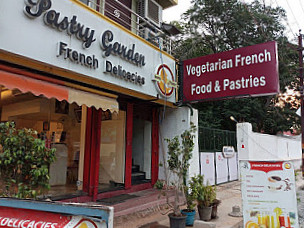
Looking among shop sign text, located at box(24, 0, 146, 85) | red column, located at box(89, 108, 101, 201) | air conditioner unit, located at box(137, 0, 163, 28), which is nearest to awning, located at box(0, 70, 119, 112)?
shop sign text, located at box(24, 0, 146, 85)

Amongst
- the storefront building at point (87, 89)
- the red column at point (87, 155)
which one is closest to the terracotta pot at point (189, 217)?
the storefront building at point (87, 89)

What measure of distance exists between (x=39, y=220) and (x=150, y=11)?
30.0ft

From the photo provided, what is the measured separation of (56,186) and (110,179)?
1686 millimetres

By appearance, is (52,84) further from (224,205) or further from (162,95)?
(224,205)

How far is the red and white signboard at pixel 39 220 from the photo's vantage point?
2.06 meters

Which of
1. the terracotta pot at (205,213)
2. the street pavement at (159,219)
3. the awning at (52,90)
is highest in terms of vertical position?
the awning at (52,90)

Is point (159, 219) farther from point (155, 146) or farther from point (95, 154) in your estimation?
point (155, 146)

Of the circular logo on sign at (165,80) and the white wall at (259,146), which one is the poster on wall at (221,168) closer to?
the white wall at (259,146)

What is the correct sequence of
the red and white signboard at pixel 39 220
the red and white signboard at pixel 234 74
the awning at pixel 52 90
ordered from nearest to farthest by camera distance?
1. the red and white signboard at pixel 39 220
2. the awning at pixel 52 90
3. the red and white signboard at pixel 234 74

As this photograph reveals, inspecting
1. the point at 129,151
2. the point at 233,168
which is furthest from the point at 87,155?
the point at 233,168

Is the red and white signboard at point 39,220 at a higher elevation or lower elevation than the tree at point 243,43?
lower

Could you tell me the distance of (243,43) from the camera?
1930 centimetres

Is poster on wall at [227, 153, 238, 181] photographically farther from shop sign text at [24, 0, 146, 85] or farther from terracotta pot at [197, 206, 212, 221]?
shop sign text at [24, 0, 146, 85]

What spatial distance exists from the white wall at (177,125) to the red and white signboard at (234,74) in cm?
71
